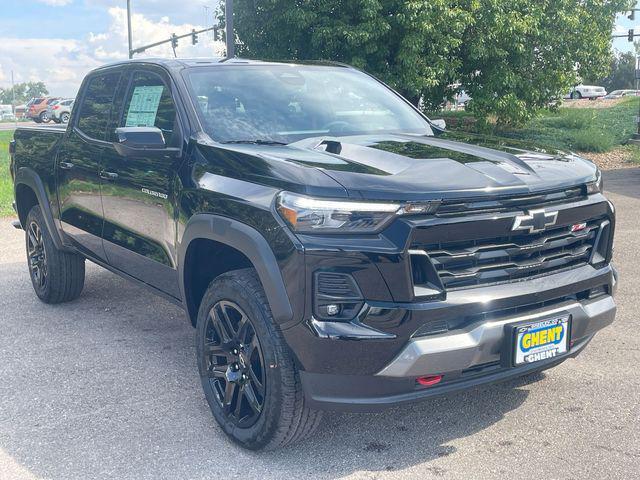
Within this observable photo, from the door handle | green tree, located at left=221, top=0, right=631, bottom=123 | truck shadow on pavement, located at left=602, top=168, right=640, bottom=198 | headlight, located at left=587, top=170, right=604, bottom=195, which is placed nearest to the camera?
headlight, located at left=587, top=170, right=604, bottom=195

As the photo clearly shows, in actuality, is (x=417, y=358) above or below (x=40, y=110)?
above

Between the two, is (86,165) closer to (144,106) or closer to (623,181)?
(144,106)

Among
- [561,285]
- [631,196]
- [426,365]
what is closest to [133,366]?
[426,365]

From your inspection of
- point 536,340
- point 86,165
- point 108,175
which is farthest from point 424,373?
point 86,165

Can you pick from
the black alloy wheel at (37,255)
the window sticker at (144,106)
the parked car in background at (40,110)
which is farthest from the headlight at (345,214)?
the parked car in background at (40,110)

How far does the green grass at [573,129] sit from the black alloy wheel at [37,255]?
589 inches

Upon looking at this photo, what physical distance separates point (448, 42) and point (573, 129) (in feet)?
23.0

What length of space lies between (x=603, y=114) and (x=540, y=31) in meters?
10.7

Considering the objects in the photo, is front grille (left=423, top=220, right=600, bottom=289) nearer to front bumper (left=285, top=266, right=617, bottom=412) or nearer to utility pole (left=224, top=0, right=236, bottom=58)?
front bumper (left=285, top=266, right=617, bottom=412)

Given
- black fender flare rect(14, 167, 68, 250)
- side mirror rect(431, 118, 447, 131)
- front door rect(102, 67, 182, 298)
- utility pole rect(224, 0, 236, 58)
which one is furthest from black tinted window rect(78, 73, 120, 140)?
utility pole rect(224, 0, 236, 58)

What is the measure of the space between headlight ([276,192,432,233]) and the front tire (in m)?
0.45

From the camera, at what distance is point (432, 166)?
3.17m

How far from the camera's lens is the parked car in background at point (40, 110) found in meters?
45.7

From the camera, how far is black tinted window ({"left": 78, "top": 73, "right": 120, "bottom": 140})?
489 centimetres
